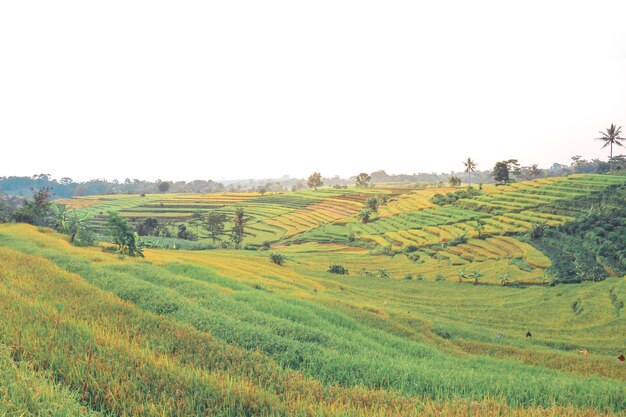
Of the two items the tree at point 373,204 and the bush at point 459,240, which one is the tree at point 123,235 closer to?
the bush at point 459,240

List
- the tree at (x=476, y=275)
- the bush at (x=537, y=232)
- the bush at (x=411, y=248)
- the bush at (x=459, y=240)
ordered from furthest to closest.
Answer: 1. the bush at (x=411, y=248)
2. the bush at (x=459, y=240)
3. the bush at (x=537, y=232)
4. the tree at (x=476, y=275)

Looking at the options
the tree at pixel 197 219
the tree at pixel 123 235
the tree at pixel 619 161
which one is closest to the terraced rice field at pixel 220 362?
the tree at pixel 123 235

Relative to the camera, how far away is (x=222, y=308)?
37.3ft

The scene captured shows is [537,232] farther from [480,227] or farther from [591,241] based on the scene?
[480,227]

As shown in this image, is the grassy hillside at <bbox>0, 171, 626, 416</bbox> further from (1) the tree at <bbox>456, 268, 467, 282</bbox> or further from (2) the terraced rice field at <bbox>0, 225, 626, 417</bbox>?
(1) the tree at <bbox>456, 268, 467, 282</bbox>

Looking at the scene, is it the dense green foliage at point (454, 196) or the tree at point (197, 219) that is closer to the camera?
the dense green foliage at point (454, 196)

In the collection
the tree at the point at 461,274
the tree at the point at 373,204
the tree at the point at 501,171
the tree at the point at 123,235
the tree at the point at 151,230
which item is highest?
the tree at the point at 501,171

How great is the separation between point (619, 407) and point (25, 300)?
1123cm

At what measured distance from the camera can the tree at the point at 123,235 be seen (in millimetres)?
26219

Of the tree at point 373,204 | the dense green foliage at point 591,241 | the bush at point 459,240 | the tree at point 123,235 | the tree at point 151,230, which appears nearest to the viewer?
the tree at point 123,235

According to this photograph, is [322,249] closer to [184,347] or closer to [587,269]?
[587,269]

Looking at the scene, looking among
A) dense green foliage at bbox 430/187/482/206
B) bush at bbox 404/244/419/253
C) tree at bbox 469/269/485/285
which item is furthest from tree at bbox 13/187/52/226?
dense green foliage at bbox 430/187/482/206

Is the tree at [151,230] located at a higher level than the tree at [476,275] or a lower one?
higher

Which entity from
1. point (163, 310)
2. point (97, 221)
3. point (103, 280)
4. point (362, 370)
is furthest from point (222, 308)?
point (97, 221)
